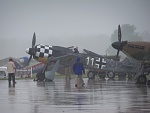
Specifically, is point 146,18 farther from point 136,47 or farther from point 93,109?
point 93,109

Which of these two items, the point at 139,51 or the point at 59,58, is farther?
the point at 59,58

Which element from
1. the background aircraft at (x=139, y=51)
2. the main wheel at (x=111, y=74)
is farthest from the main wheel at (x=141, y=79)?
the main wheel at (x=111, y=74)

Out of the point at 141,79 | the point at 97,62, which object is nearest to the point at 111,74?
the point at 97,62

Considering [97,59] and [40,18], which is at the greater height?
[40,18]

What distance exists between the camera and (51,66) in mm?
31969

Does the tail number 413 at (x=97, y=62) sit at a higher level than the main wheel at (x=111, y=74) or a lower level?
higher

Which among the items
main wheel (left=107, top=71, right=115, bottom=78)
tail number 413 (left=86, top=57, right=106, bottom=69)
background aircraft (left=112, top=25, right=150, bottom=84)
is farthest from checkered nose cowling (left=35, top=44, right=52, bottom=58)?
background aircraft (left=112, top=25, right=150, bottom=84)

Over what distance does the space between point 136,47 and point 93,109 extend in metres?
13.9

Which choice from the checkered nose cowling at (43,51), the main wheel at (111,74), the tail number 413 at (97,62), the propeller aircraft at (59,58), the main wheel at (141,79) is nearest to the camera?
the main wheel at (141,79)

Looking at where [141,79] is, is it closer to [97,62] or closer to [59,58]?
[59,58]

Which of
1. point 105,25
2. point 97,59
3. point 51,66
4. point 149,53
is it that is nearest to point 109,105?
point 149,53

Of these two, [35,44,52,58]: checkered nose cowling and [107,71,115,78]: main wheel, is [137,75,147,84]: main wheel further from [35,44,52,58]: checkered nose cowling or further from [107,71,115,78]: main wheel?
[107,71,115,78]: main wheel

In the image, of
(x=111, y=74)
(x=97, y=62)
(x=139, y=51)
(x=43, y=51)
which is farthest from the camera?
(x=111, y=74)

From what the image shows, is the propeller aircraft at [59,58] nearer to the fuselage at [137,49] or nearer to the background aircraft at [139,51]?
the background aircraft at [139,51]
